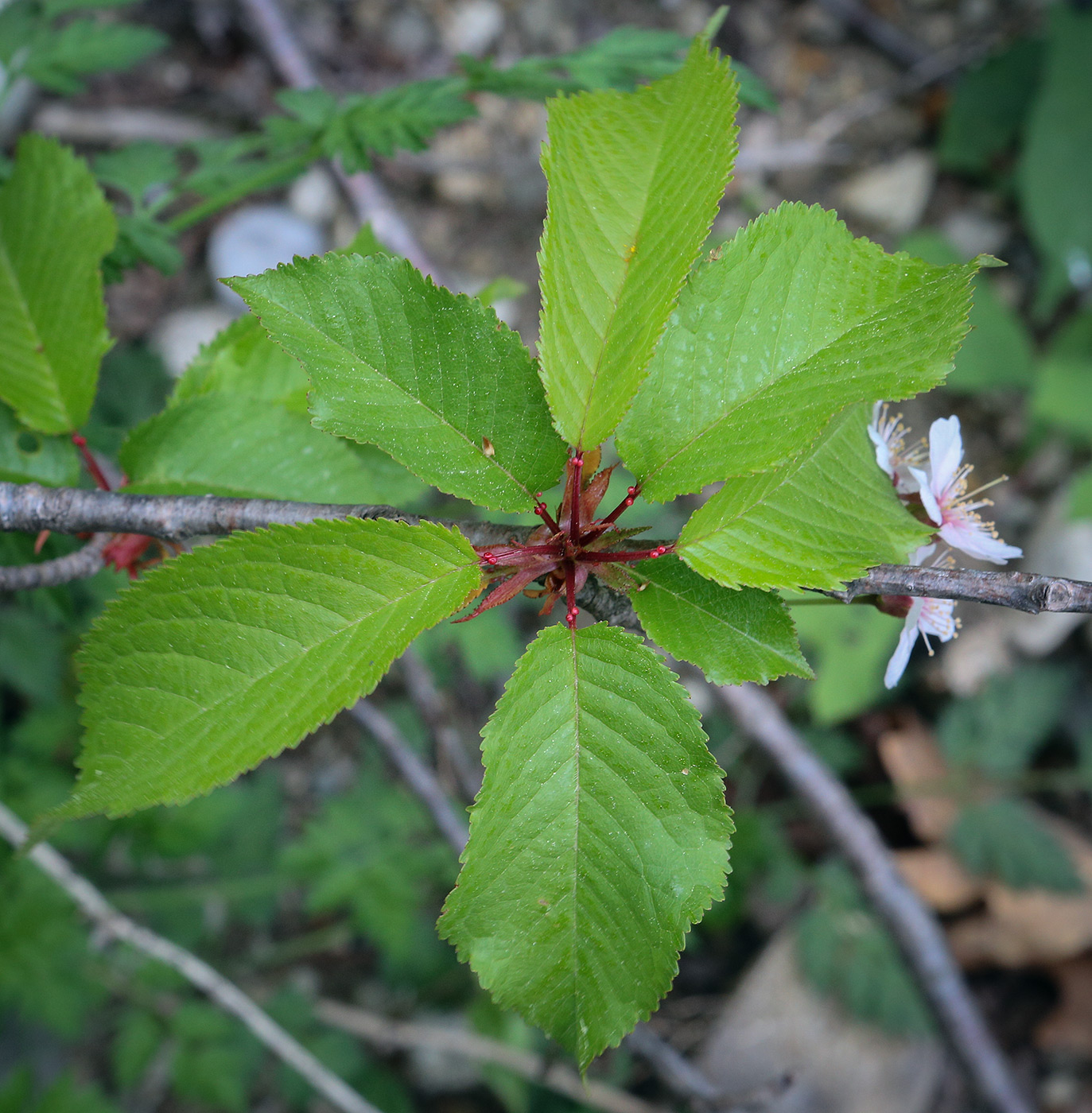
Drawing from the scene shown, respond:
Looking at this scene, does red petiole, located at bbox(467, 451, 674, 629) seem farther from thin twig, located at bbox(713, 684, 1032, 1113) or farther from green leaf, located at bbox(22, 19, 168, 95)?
thin twig, located at bbox(713, 684, 1032, 1113)

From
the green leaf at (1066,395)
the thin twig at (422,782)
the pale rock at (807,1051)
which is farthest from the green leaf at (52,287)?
the green leaf at (1066,395)

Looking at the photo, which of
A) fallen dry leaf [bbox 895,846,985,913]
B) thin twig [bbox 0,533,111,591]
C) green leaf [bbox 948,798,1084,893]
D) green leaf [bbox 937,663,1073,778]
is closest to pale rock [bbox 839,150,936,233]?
green leaf [bbox 937,663,1073,778]

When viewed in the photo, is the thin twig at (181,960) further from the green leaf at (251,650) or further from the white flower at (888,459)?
the white flower at (888,459)

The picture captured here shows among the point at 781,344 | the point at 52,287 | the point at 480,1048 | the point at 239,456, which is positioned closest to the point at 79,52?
the point at 52,287

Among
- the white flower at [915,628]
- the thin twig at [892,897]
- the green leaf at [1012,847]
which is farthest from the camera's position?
the green leaf at [1012,847]

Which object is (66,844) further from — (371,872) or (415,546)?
(415,546)

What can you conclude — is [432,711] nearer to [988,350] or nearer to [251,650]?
[251,650]
